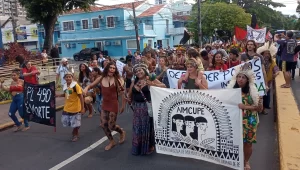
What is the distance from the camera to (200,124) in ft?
14.3

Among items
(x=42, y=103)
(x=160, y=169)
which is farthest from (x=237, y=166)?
(x=42, y=103)

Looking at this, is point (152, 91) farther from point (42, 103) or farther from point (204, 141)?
point (42, 103)

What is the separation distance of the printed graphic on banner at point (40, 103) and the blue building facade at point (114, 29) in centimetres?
3366

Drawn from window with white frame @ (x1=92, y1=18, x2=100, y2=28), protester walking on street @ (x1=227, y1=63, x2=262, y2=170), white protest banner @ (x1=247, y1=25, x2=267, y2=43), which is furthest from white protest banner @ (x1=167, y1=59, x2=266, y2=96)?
window with white frame @ (x1=92, y1=18, x2=100, y2=28)

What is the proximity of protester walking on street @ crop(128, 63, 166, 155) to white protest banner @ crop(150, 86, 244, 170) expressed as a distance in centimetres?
25

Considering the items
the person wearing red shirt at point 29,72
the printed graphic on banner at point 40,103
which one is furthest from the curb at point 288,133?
the person wearing red shirt at point 29,72

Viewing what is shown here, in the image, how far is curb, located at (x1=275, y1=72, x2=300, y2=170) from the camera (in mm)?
3842

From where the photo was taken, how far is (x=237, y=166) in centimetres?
410

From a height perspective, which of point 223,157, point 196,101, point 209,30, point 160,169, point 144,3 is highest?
point 144,3

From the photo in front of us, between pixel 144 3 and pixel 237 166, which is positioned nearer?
pixel 237 166

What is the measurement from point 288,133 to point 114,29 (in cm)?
3802

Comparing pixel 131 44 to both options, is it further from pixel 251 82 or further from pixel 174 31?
pixel 251 82

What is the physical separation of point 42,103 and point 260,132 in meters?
4.47

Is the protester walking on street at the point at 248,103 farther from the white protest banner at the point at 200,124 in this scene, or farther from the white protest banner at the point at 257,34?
the white protest banner at the point at 257,34
